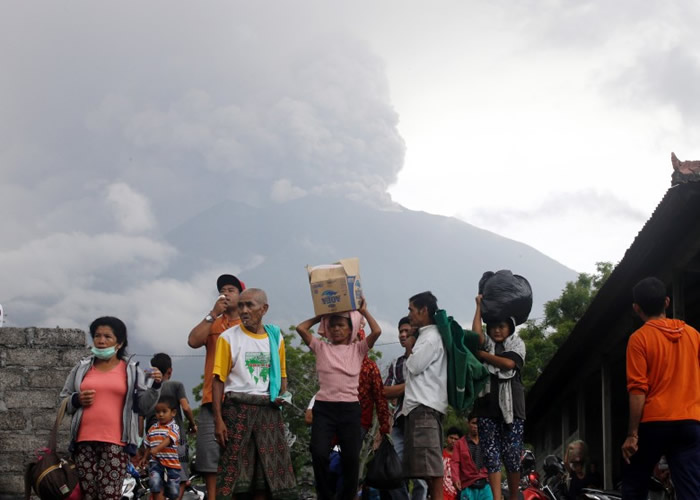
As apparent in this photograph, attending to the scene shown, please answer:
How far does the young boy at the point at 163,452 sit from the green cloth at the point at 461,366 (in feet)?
11.1

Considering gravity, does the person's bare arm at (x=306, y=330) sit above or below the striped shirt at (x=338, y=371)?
above

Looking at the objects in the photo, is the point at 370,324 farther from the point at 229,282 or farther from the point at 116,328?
the point at 116,328

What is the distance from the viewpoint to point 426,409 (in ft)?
24.3

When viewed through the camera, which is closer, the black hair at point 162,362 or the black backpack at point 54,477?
the black backpack at point 54,477

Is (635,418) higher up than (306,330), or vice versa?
(306,330)

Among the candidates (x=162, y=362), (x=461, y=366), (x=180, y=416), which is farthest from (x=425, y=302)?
(x=162, y=362)

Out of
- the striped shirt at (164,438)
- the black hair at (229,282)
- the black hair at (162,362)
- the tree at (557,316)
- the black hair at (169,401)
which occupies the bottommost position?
the striped shirt at (164,438)

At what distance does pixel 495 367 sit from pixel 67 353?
17.0ft

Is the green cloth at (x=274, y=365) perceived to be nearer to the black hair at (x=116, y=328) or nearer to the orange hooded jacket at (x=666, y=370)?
the black hair at (x=116, y=328)

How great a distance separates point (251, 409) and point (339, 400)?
0.77m

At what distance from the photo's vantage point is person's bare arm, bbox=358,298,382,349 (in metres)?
7.61

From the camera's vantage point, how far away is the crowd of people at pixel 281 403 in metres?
7.03

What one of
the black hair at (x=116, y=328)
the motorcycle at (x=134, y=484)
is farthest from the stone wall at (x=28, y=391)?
the black hair at (x=116, y=328)

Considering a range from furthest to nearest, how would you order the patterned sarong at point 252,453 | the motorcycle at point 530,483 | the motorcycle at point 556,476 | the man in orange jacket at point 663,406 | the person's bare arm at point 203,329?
the motorcycle at point 556,476 < the motorcycle at point 530,483 < the person's bare arm at point 203,329 < the patterned sarong at point 252,453 < the man in orange jacket at point 663,406
